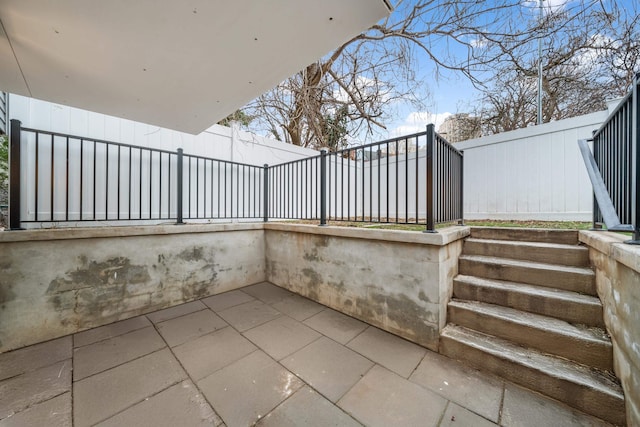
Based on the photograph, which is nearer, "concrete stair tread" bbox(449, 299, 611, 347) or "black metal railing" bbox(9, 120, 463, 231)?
"concrete stair tread" bbox(449, 299, 611, 347)

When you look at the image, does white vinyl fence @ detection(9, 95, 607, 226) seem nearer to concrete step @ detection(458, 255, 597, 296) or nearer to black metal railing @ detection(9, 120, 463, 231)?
black metal railing @ detection(9, 120, 463, 231)

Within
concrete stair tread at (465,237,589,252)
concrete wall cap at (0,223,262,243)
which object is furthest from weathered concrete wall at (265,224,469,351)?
concrete wall cap at (0,223,262,243)

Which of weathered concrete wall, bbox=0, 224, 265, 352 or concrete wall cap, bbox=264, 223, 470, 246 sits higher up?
concrete wall cap, bbox=264, 223, 470, 246

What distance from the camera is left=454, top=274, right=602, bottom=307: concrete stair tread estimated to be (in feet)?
6.08

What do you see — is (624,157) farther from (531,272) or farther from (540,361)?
(540,361)

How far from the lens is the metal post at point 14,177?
2.32 metres

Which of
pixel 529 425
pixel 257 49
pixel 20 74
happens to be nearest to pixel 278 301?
pixel 529 425

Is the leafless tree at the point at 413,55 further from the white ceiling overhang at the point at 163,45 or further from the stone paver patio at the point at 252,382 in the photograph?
the stone paver patio at the point at 252,382

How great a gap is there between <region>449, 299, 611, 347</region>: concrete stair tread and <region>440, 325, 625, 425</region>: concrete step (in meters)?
0.19

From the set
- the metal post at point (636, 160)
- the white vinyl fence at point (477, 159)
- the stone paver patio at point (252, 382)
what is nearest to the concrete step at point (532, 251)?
the metal post at point (636, 160)

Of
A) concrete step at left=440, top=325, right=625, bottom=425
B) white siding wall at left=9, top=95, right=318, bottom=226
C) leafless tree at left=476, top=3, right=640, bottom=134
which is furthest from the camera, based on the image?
leafless tree at left=476, top=3, right=640, bottom=134

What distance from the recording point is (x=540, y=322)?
1.84 meters

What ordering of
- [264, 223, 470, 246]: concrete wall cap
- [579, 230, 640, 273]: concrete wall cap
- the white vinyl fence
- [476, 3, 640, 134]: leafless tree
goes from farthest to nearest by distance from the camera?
[476, 3, 640, 134]: leafless tree < the white vinyl fence < [264, 223, 470, 246]: concrete wall cap < [579, 230, 640, 273]: concrete wall cap

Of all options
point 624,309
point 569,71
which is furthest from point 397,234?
point 569,71
